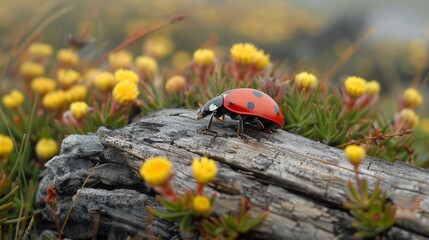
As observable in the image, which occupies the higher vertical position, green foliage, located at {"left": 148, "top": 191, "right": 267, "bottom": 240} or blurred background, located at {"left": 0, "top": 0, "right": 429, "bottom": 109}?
blurred background, located at {"left": 0, "top": 0, "right": 429, "bottom": 109}

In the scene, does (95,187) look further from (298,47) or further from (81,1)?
(81,1)

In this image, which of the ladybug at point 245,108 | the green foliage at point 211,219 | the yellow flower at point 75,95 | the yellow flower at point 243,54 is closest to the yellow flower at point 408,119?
the yellow flower at point 243,54

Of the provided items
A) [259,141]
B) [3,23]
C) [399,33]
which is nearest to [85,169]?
[259,141]

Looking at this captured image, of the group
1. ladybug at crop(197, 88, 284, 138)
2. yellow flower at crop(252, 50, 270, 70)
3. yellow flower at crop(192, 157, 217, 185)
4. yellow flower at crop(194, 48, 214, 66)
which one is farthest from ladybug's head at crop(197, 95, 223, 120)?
yellow flower at crop(194, 48, 214, 66)

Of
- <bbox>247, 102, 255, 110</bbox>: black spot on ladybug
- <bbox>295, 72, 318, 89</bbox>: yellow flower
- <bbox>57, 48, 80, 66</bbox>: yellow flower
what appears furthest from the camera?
<bbox>57, 48, 80, 66</bbox>: yellow flower

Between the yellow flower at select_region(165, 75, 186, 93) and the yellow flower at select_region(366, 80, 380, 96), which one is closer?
the yellow flower at select_region(165, 75, 186, 93)

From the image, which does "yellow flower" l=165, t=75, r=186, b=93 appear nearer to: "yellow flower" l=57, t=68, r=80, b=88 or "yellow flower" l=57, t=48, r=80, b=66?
"yellow flower" l=57, t=68, r=80, b=88

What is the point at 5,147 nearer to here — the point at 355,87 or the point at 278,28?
the point at 355,87
